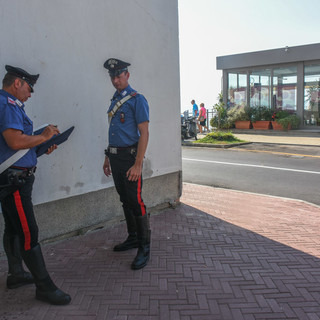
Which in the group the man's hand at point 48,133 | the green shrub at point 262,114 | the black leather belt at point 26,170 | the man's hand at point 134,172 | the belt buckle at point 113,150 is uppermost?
the green shrub at point 262,114

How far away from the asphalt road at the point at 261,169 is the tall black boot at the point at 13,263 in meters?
5.05

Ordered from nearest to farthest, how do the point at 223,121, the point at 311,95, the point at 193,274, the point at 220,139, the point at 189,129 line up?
the point at 193,274
the point at 220,139
the point at 189,129
the point at 311,95
the point at 223,121

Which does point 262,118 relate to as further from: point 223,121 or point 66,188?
point 66,188

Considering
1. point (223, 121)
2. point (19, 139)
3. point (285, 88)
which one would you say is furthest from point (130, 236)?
point (285, 88)

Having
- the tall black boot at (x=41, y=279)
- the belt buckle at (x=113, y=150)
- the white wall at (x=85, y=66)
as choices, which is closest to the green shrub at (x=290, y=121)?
the white wall at (x=85, y=66)

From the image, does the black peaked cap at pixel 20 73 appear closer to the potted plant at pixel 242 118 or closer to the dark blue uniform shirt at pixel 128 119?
the dark blue uniform shirt at pixel 128 119

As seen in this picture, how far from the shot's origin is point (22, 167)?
2650 millimetres

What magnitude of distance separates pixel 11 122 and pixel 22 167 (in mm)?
382

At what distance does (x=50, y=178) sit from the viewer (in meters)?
3.84

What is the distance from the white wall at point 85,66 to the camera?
3545 millimetres

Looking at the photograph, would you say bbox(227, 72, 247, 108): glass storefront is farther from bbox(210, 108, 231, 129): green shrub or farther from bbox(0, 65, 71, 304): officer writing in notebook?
bbox(0, 65, 71, 304): officer writing in notebook

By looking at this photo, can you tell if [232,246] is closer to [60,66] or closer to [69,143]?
[69,143]

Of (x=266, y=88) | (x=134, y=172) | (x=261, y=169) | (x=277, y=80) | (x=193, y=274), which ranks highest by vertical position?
(x=277, y=80)

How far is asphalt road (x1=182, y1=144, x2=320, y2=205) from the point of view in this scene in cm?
712
